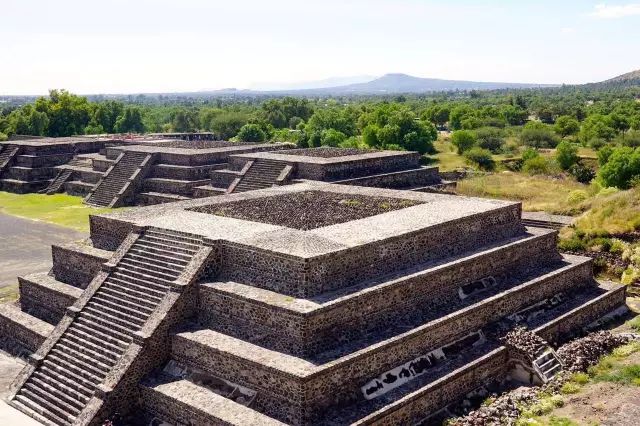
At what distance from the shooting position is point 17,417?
11.4 meters

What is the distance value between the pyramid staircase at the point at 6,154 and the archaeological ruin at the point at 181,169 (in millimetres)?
21

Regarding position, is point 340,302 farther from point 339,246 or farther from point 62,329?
point 62,329

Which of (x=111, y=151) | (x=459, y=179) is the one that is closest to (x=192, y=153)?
(x=111, y=151)

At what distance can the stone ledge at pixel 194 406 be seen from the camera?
982 cm

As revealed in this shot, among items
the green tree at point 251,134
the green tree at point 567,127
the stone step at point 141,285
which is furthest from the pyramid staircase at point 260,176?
the green tree at point 567,127

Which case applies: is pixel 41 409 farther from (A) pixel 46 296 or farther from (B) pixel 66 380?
(A) pixel 46 296

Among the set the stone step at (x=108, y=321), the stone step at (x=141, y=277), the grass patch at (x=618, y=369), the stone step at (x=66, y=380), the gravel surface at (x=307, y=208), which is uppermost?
the gravel surface at (x=307, y=208)

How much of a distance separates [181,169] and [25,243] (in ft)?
26.0

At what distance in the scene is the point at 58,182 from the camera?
35656mm

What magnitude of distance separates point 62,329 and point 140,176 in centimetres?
1865

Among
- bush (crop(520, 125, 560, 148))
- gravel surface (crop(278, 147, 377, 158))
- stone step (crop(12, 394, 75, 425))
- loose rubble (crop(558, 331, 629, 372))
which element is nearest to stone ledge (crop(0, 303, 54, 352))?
stone step (crop(12, 394, 75, 425))

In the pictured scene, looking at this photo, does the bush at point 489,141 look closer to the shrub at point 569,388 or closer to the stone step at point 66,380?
the shrub at point 569,388

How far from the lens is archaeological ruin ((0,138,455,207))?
83.7 feet

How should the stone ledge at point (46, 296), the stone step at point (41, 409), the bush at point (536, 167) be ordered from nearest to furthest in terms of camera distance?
the stone step at point (41, 409) < the stone ledge at point (46, 296) < the bush at point (536, 167)
